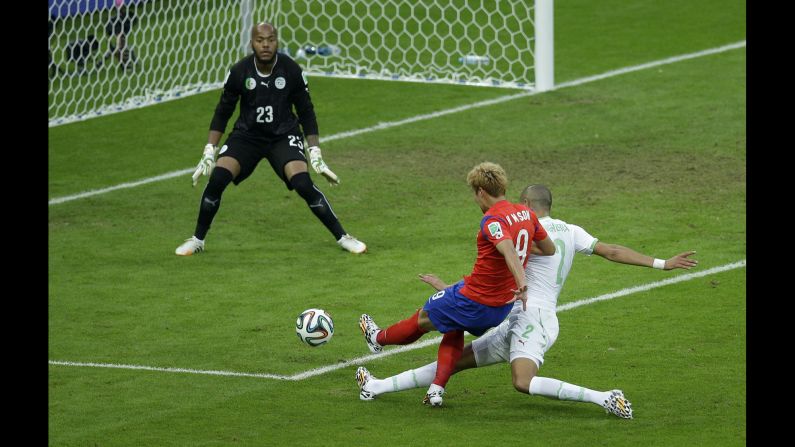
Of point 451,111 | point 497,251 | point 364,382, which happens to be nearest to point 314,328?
point 364,382

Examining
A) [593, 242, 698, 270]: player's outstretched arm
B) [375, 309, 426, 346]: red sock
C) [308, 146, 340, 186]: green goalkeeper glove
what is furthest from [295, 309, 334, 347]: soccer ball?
[308, 146, 340, 186]: green goalkeeper glove

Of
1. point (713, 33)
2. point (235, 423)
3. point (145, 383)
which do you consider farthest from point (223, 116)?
point (713, 33)

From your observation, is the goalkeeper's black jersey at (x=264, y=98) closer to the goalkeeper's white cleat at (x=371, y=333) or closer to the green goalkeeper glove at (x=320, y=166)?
the green goalkeeper glove at (x=320, y=166)

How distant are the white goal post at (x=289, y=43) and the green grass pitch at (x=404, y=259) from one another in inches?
14.8

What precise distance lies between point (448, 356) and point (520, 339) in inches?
18.9

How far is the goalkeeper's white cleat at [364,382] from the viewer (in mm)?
9398

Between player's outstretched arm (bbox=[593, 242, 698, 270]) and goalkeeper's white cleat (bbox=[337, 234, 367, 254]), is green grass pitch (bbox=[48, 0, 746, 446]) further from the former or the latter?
player's outstretched arm (bbox=[593, 242, 698, 270])

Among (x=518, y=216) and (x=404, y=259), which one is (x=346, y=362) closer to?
(x=518, y=216)

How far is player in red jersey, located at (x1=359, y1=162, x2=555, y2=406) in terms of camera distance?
8.80 meters

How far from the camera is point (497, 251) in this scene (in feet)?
29.1

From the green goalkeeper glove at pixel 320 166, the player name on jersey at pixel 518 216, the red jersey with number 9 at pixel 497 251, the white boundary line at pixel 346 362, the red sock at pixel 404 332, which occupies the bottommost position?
the white boundary line at pixel 346 362

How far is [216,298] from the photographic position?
12.2 metres

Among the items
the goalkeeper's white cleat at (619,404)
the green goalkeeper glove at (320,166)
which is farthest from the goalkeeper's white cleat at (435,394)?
the green goalkeeper glove at (320,166)

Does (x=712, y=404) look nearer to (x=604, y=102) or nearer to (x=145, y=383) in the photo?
(x=145, y=383)
